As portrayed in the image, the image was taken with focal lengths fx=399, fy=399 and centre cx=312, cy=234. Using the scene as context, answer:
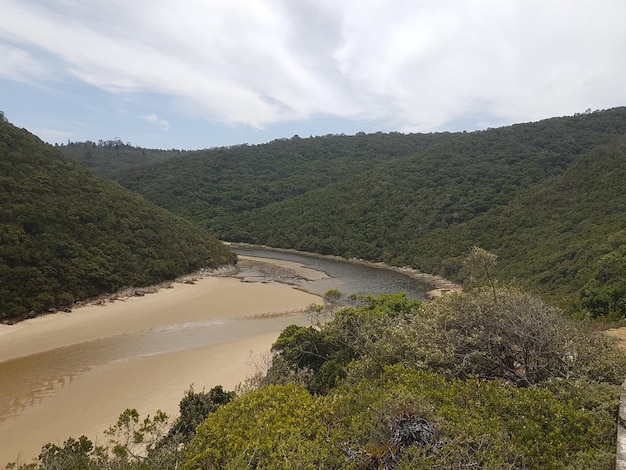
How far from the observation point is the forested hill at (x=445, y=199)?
34.3 meters


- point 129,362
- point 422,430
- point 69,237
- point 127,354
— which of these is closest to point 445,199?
point 69,237

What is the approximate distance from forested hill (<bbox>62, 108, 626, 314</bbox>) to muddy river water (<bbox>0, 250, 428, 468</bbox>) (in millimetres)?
13335

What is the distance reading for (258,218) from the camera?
71938mm

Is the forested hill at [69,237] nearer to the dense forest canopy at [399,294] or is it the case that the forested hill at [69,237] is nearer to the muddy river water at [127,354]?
the dense forest canopy at [399,294]

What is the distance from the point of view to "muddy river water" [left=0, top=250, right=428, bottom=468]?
1312cm

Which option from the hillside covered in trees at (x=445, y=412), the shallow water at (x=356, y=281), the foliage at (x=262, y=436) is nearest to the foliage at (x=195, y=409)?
the hillside covered in trees at (x=445, y=412)

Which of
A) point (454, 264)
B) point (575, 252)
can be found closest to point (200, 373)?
point (575, 252)

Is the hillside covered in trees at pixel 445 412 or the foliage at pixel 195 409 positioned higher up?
the hillside covered in trees at pixel 445 412

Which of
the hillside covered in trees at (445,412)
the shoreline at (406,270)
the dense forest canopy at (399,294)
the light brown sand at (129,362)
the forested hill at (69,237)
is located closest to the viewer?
the hillside covered in trees at (445,412)

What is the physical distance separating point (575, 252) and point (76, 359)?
32595mm

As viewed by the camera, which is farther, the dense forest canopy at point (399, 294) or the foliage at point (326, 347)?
the foliage at point (326, 347)

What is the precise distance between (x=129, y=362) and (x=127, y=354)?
1.11 metres

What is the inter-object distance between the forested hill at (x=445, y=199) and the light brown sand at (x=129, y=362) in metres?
16.9

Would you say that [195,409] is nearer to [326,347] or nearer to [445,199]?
[326,347]
